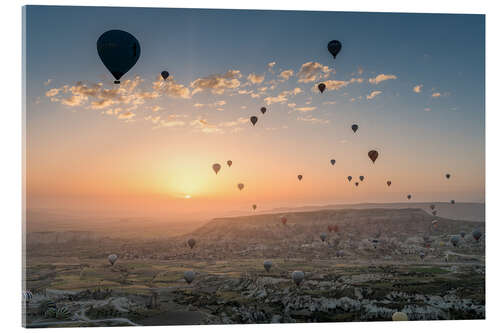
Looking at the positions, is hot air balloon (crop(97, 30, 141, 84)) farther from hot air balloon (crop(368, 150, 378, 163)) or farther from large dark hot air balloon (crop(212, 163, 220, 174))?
hot air balloon (crop(368, 150, 378, 163))

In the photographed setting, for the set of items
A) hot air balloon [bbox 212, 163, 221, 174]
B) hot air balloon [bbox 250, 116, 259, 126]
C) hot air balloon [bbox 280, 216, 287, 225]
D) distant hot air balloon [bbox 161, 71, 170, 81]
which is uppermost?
distant hot air balloon [bbox 161, 71, 170, 81]

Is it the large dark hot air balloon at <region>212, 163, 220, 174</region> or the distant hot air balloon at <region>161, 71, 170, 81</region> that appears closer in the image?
the distant hot air balloon at <region>161, 71, 170, 81</region>

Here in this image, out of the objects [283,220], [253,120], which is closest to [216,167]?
[253,120]

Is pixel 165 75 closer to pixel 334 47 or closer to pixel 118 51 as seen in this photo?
pixel 118 51

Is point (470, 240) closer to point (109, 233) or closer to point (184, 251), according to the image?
point (184, 251)

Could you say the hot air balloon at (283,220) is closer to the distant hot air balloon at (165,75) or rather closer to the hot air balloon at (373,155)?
the hot air balloon at (373,155)

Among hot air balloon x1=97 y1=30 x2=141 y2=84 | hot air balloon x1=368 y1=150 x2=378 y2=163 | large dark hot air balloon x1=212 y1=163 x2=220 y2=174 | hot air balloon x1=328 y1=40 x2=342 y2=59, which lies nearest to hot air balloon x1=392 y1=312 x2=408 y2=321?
hot air balloon x1=368 y1=150 x2=378 y2=163

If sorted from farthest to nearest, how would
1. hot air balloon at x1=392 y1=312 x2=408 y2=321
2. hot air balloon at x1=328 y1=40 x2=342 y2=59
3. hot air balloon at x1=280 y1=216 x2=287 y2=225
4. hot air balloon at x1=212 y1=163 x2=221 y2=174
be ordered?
hot air balloon at x1=280 y1=216 x2=287 y2=225, hot air balloon at x1=212 y1=163 x2=221 y2=174, hot air balloon at x1=328 y1=40 x2=342 y2=59, hot air balloon at x1=392 y1=312 x2=408 y2=321

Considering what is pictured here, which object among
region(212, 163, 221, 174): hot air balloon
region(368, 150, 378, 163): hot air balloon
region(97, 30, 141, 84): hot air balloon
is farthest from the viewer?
region(368, 150, 378, 163): hot air balloon
